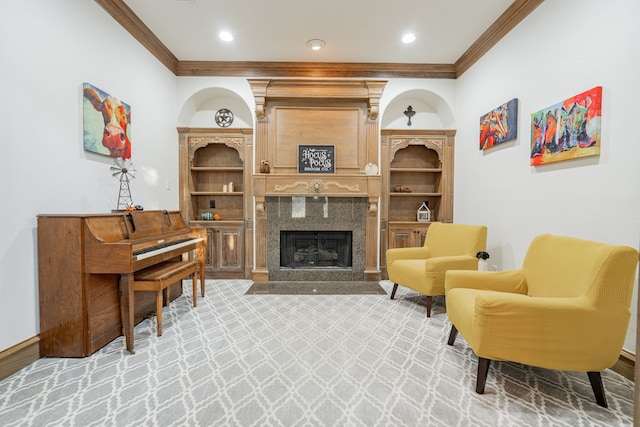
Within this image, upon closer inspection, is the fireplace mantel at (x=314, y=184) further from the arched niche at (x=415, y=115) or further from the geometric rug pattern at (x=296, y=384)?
the geometric rug pattern at (x=296, y=384)

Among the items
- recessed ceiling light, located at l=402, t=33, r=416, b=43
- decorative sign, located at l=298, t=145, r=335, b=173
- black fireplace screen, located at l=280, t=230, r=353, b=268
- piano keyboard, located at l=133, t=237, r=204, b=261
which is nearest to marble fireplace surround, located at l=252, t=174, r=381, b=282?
black fireplace screen, located at l=280, t=230, r=353, b=268

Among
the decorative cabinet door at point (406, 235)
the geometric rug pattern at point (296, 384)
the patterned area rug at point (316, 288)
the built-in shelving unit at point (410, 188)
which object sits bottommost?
the geometric rug pattern at point (296, 384)

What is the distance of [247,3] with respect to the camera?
272 centimetres

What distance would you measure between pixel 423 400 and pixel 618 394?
1.23 metres

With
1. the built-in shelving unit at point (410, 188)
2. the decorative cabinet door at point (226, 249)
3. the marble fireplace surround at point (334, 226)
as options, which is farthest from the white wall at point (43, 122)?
the built-in shelving unit at point (410, 188)

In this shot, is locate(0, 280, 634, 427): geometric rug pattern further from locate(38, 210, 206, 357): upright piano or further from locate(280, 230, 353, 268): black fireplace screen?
locate(280, 230, 353, 268): black fireplace screen

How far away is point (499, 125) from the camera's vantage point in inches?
119

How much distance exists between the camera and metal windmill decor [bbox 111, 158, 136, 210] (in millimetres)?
2746

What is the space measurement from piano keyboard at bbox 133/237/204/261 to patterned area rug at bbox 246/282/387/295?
1.06 metres

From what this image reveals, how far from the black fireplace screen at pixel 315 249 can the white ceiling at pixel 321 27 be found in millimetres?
2542

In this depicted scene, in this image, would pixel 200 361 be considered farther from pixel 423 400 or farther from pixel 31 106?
pixel 31 106

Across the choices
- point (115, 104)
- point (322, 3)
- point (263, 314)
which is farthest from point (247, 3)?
point (263, 314)

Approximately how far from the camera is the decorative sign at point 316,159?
13.2 feet

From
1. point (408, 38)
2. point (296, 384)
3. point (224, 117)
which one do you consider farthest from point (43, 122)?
point (408, 38)
